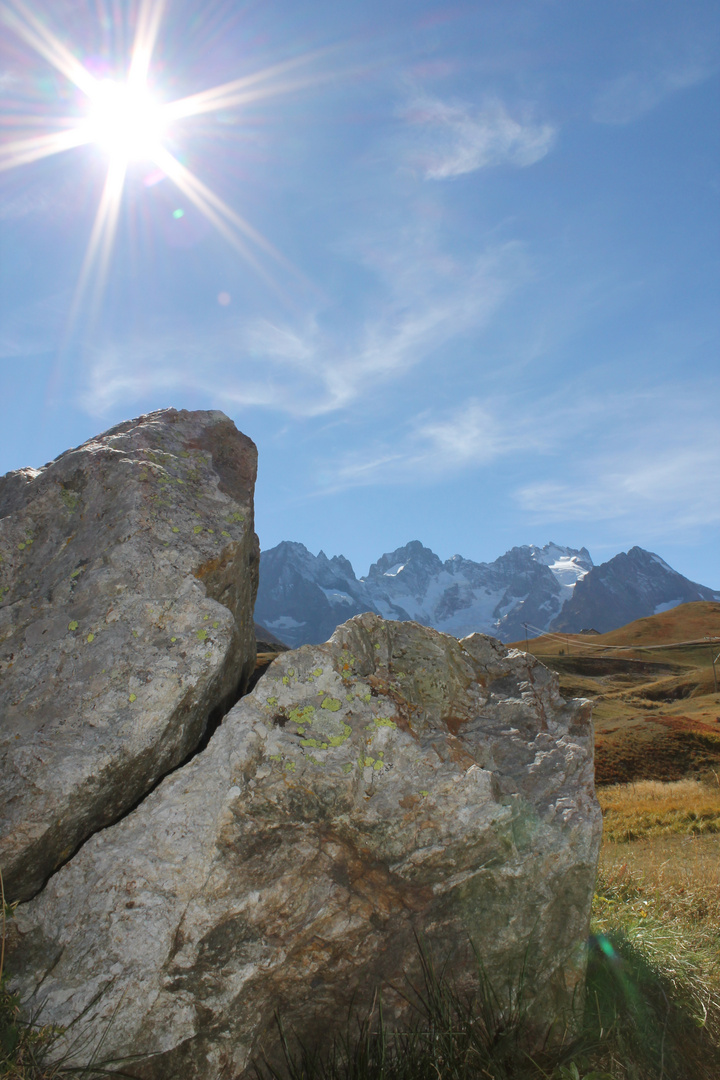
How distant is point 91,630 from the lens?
5.62 meters

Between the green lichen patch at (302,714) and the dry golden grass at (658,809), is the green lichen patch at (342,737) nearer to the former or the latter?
the green lichen patch at (302,714)

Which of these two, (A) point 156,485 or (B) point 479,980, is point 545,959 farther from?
(A) point 156,485

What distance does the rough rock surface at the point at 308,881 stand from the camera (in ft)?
14.4

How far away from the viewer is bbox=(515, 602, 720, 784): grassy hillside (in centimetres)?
3475

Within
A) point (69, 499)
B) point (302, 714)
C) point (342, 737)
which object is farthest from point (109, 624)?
point (342, 737)

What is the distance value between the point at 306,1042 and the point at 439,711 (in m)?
3.12

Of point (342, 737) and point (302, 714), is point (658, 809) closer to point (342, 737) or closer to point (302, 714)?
point (342, 737)

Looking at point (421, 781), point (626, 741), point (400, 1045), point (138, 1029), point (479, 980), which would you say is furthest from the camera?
point (626, 741)

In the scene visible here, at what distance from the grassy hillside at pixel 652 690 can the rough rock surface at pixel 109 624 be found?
31.6 m

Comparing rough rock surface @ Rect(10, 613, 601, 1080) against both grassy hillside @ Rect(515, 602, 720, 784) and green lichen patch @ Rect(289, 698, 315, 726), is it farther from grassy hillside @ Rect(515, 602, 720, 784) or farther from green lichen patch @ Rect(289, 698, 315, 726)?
grassy hillside @ Rect(515, 602, 720, 784)

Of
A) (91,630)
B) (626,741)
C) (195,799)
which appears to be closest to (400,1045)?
(195,799)

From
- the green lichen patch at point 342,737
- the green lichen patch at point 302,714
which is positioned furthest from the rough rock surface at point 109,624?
the green lichen patch at point 342,737

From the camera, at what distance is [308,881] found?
5.05 m

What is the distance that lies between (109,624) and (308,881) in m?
2.96
